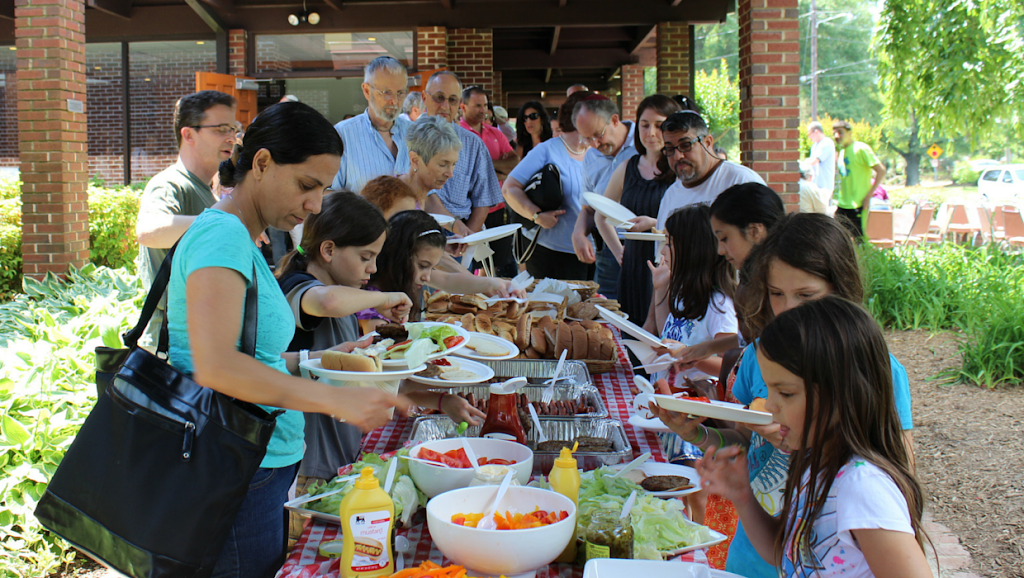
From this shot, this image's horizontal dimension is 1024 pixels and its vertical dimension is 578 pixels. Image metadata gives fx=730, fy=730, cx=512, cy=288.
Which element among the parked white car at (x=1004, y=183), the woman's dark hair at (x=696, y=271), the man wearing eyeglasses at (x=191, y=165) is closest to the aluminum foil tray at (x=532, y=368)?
the woman's dark hair at (x=696, y=271)

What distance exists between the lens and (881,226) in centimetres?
1147

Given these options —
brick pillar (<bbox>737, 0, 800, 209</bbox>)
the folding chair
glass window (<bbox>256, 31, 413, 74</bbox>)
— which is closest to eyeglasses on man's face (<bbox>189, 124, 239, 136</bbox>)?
brick pillar (<bbox>737, 0, 800, 209</bbox>)

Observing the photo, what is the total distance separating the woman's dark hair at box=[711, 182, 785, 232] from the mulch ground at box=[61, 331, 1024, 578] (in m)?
2.11

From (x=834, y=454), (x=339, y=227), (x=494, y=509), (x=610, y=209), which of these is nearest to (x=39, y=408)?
(x=339, y=227)

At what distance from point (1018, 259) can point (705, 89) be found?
2073 cm

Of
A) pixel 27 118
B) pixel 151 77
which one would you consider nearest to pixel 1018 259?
pixel 27 118

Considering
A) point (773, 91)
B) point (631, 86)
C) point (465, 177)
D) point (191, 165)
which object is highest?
point (631, 86)

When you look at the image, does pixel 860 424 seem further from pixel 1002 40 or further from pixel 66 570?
pixel 1002 40

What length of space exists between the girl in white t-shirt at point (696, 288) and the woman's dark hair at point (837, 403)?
1.48 meters

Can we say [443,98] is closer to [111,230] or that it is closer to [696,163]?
[696,163]

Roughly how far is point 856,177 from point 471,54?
5706mm

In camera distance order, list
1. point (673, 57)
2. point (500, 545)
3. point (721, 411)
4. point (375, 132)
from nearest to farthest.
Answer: point (500, 545) < point (721, 411) < point (375, 132) < point (673, 57)

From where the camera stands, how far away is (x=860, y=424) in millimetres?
1357

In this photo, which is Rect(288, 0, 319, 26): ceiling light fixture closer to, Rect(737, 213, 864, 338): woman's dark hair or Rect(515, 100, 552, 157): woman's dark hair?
Rect(515, 100, 552, 157): woman's dark hair
